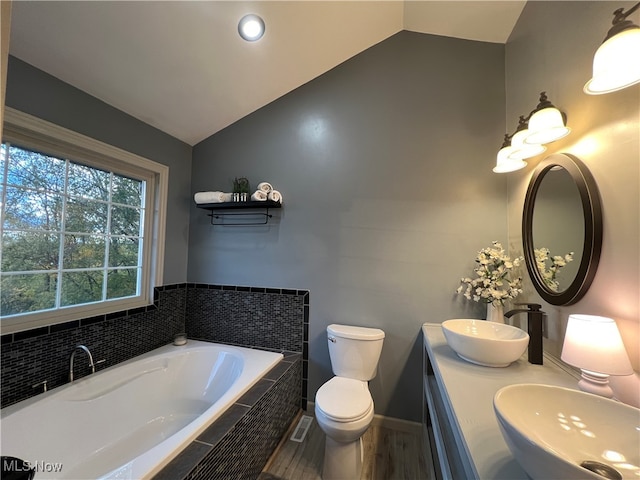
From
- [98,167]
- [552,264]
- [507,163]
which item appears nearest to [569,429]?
[552,264]

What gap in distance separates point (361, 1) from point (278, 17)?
57 cm

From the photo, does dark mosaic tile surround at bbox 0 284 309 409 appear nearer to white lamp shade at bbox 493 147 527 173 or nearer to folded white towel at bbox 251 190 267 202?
folded white towel at bbox 251 190 267 202

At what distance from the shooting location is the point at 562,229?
133cm

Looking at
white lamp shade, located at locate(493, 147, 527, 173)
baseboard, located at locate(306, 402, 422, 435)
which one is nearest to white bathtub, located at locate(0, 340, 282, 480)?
baseboard, located at locate(306, 402, 422, 435)

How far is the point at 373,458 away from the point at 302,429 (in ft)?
1.78

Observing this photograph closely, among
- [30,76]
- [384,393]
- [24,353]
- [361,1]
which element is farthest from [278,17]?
[384,393]

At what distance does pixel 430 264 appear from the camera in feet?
6.75

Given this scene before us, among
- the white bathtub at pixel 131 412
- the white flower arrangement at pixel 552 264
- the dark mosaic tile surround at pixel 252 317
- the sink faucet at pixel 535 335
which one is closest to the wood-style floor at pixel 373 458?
the dark mosaic tile surround at pixel 252 317

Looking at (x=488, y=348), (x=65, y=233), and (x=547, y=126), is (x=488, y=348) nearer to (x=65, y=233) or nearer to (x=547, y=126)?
(x=547, y=126)

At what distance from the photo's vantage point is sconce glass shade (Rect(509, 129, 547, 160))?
1440 millimetres

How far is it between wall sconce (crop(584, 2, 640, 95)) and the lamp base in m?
1.01

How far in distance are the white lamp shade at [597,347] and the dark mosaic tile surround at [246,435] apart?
1.48 m

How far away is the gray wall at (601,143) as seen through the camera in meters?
0.96

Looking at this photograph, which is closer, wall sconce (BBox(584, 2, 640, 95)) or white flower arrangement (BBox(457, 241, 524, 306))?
wall sconce (BBox(584, 2, 640, 95))
